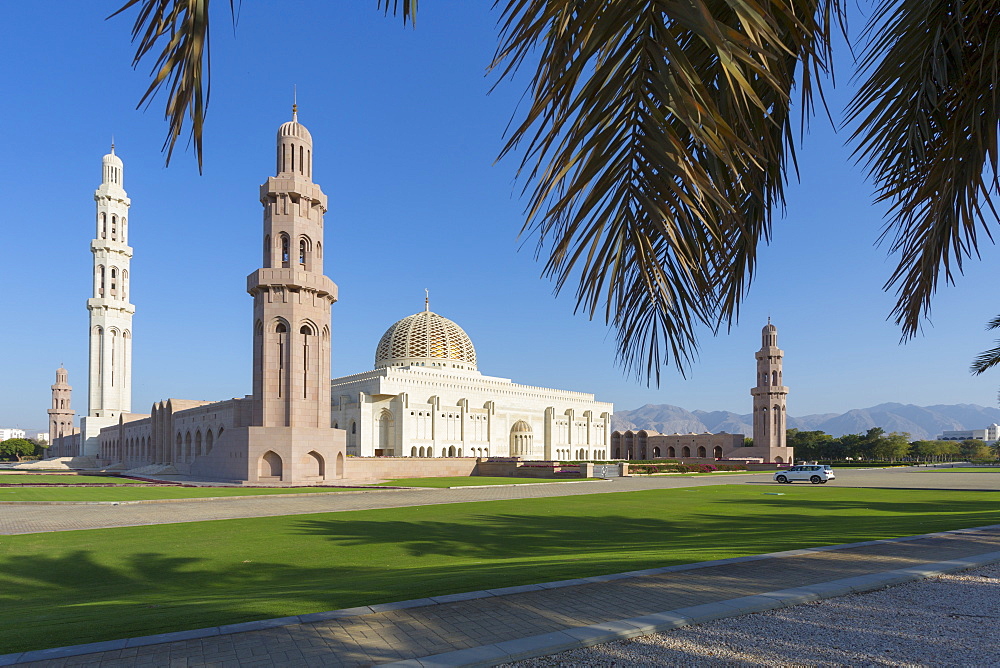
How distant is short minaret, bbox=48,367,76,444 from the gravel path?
394 feet

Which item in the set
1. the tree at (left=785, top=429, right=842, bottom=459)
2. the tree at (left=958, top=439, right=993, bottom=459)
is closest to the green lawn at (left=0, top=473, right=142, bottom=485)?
the tree at (left=785, top=429, right=842, bottom=459)

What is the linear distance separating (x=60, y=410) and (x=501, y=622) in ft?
394

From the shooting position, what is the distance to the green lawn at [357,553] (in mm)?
6430

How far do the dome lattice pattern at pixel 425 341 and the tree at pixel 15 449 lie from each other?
61325 millimetres

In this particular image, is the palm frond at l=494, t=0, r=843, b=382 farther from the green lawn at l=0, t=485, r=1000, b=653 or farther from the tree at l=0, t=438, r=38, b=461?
the tree at l=0, t=438, r=38, b=461

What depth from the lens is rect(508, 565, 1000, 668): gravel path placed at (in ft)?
15.2

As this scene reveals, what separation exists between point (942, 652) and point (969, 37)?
13.7 feet

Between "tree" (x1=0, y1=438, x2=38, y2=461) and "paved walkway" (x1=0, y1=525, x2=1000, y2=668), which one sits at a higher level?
"paved walkway" (x1=0, y1=525, x2=1000, y2=668)

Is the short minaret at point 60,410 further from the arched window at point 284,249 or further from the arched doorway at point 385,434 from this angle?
the arched window at point 284,249

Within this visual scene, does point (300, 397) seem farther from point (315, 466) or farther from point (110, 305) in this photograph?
point (110, 305)

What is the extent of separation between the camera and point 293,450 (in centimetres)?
3378

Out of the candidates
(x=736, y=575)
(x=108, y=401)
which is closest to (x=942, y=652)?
(x=736, y=575)

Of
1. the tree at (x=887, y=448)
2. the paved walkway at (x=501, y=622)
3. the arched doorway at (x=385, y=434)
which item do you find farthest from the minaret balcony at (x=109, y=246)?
the tree at (x=887, y=448)

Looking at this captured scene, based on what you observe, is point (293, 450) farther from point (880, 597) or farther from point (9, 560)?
point (880, 597)
